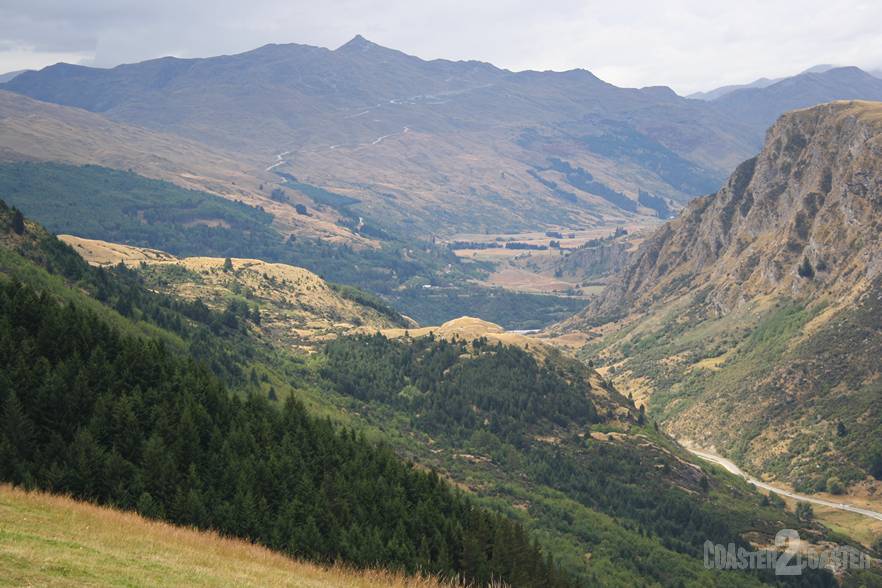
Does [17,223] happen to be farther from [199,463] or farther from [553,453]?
[553,453]

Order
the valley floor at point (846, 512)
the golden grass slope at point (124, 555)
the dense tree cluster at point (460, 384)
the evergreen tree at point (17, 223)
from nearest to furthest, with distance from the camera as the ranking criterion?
1. the golden grass slope at point (124, 555)
2. the evergreen tree at point (17, 223)
3. the valley floor at point (846, 512)
4. the dense tree cluster at point (460, 384)

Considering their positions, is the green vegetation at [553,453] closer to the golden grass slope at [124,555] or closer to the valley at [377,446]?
the valley at [377,446]

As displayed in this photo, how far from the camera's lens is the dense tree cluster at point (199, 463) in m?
43.7

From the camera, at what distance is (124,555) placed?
3312 cm

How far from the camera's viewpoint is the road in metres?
139

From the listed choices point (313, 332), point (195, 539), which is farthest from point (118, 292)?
point (195, 539)

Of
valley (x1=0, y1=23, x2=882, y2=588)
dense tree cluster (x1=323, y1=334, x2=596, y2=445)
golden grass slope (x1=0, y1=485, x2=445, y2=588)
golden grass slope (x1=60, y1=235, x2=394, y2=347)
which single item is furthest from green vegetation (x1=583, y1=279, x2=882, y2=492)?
golden grass slope (x1=0, y1=485, x2=445, y2=588)

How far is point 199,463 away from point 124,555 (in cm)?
1701

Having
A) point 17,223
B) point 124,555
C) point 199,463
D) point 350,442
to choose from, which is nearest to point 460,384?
point 17,223

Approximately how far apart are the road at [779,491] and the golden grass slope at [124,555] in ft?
387

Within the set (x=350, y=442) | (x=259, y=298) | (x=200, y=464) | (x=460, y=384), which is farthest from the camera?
(x=259, y=298)

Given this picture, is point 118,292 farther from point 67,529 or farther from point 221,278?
point 67,529

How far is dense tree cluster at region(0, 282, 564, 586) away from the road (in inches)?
4025

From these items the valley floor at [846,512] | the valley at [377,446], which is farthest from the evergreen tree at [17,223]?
the valley floor at [846,512]
